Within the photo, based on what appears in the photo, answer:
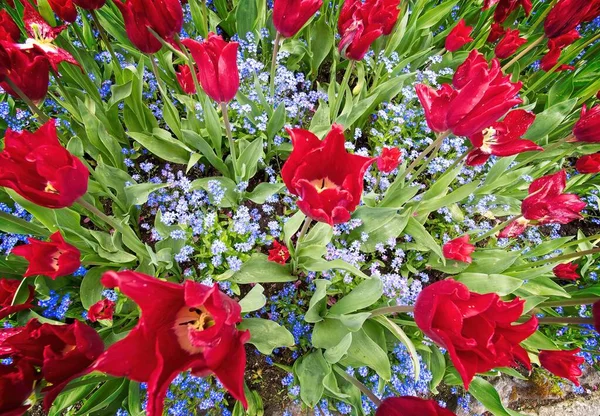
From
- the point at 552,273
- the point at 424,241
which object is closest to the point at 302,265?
the point at 424,241

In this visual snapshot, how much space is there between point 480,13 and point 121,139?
103 inches

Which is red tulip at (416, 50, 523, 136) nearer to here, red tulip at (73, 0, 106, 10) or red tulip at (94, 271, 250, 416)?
red tulip at (94, 271, 250, 416)

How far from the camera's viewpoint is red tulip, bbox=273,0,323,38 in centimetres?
151

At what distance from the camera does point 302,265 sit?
170cm

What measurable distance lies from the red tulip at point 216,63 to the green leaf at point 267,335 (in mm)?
914

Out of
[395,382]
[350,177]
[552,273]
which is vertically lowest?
[395,382]

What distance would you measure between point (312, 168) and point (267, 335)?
78 cm

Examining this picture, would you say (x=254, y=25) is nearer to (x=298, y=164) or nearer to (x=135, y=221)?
(x=135, y=221)

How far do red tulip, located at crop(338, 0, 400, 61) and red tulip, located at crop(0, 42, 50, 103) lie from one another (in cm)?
118

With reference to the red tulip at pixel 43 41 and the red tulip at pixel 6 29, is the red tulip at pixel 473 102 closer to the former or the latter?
the red tulip at pixel 43 41

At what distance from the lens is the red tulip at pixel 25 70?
4.30 ft

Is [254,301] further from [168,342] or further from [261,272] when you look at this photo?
[168,342]

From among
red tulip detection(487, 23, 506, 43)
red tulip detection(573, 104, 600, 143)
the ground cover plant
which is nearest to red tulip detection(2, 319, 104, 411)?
the ground cover plant

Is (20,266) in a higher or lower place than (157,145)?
lower
